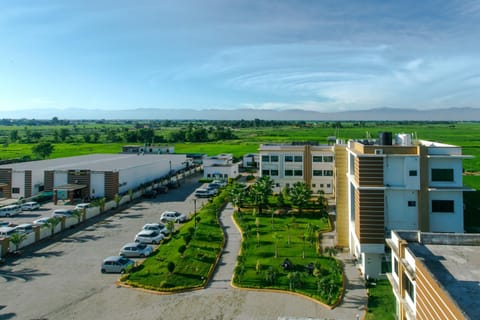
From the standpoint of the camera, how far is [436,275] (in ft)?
37.6

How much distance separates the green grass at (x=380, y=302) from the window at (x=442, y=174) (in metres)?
6.31

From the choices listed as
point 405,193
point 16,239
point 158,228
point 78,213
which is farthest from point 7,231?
point 405,193

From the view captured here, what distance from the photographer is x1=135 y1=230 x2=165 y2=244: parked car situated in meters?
27.8

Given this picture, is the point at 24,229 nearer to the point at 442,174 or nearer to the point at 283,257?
the point at 283,257

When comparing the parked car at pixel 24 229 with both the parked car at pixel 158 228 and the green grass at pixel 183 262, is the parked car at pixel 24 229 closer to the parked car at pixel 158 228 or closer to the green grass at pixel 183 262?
the parked car at pixel 158 228

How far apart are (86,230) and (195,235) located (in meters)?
9.43

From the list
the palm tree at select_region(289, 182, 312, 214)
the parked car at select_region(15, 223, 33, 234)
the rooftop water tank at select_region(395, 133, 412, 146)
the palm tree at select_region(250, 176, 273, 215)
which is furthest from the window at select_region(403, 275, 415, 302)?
the parked car at select_region(15, 223, 33, 234)

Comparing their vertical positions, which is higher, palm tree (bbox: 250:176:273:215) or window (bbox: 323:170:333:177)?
window (bbox: 323:170:333:177)

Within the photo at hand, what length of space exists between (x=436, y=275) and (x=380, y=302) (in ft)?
25.0

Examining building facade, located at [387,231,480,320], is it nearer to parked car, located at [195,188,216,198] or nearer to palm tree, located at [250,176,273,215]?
palm tree, located at [250,176,273,215]

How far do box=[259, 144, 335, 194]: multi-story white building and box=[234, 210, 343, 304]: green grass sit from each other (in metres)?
11.1

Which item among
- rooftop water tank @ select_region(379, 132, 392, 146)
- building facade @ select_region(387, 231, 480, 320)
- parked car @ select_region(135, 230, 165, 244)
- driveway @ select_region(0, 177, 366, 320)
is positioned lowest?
driveway @ select_region(0, 177, 366, 320)

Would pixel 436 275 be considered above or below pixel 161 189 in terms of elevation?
below

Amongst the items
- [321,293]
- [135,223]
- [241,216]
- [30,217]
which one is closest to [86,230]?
[135,223]
